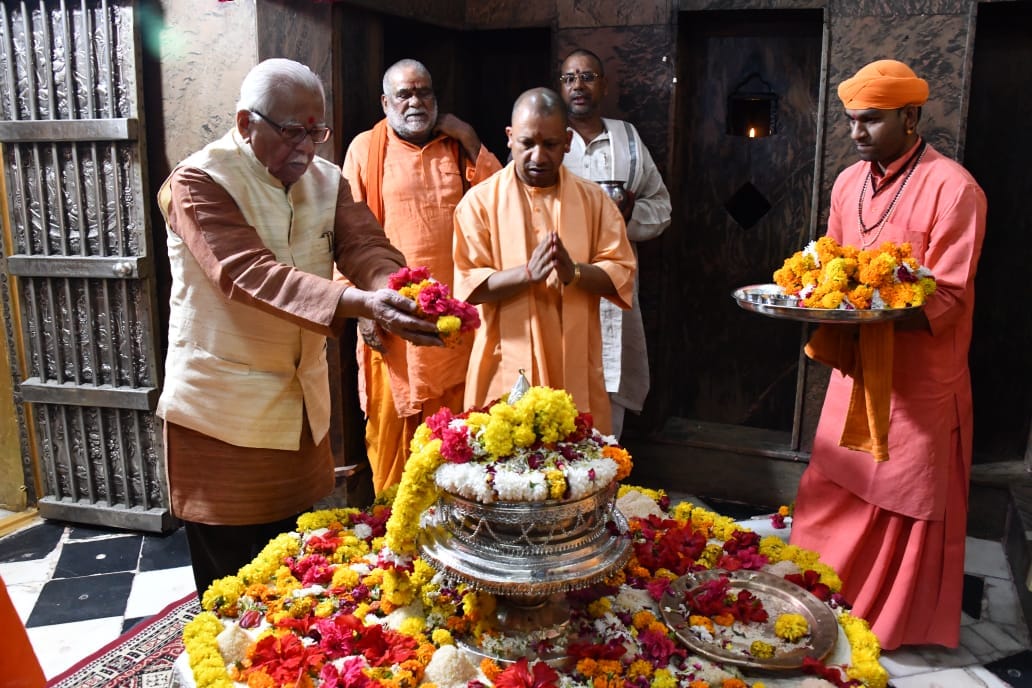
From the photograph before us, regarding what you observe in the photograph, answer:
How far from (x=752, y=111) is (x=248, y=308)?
146 inches

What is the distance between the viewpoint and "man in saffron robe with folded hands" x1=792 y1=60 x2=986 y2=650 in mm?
3484

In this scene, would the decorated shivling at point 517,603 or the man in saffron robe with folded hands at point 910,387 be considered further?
the man in saffron robe with folded hands at point 910,387

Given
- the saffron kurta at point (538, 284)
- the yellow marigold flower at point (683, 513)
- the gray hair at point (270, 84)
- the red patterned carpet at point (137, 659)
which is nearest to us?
the gray hair at point (270, 84)

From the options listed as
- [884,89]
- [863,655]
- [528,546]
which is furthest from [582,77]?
[863,655]

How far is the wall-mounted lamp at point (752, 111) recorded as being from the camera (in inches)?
208

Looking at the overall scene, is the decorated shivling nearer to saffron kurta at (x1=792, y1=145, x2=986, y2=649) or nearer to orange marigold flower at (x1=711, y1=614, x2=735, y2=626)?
orange marigold flower at (x1=711, y1=614, x2=735, y2=626)

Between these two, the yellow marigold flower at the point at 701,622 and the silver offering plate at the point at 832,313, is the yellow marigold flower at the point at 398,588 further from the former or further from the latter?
the silver offering plate at the point at 832,313

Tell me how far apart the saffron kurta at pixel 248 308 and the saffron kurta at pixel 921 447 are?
2.12 m

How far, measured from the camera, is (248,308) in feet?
8.91

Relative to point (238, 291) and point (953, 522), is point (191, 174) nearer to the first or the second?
point (238, 291)

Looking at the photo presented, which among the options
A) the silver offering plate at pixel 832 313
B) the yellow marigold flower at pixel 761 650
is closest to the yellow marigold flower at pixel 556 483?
the yellow marigold flower at pixel 761 650

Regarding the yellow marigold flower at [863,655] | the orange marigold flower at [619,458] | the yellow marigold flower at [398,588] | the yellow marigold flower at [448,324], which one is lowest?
the yellow marigold flower at [863,655]

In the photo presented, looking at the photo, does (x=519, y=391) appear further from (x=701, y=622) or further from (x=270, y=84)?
(x=270, y=84)

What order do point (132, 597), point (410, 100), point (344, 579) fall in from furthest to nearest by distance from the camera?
point (410, 100), point (132, 597), point (344, 579)
